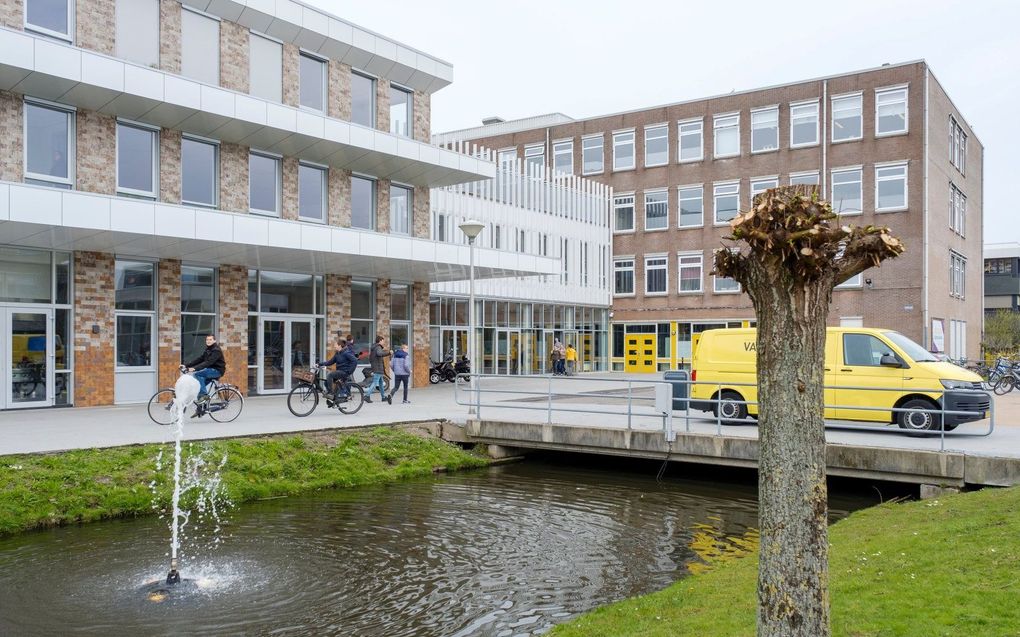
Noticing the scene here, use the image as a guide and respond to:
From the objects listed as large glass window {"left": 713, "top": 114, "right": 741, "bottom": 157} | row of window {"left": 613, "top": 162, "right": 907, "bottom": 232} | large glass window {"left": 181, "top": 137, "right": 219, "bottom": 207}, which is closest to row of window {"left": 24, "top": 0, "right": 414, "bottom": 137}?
large glass window {"left": 181, "top": 137, "right": 219, "bottom": 207}

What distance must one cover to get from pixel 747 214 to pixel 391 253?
1870 centimetres

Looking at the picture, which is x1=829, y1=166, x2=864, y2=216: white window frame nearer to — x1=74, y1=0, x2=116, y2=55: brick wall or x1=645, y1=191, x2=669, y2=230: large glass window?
x1=645, y1=191, x2=669, y2=230: large glass window

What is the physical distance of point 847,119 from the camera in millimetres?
37469

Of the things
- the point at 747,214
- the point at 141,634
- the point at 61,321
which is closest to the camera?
the point at 747,214

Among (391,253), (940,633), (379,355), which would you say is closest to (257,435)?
(379,355)

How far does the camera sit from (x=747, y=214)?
394 centimetres

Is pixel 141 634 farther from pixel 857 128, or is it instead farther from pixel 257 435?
pixel 857 128

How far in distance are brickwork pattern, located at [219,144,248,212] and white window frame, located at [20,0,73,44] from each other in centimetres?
426

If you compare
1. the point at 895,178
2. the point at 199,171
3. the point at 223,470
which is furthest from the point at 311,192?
the point at 895,178

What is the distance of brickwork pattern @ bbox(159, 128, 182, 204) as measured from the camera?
2031 centimetres

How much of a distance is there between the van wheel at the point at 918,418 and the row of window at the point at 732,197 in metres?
20.4

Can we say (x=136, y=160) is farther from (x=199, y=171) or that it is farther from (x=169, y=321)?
(x=169, y=321)

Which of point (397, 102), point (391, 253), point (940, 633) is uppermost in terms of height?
point (397, 102)

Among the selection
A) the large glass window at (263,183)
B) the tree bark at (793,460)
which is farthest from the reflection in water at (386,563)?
the large glass window at (263,183)
